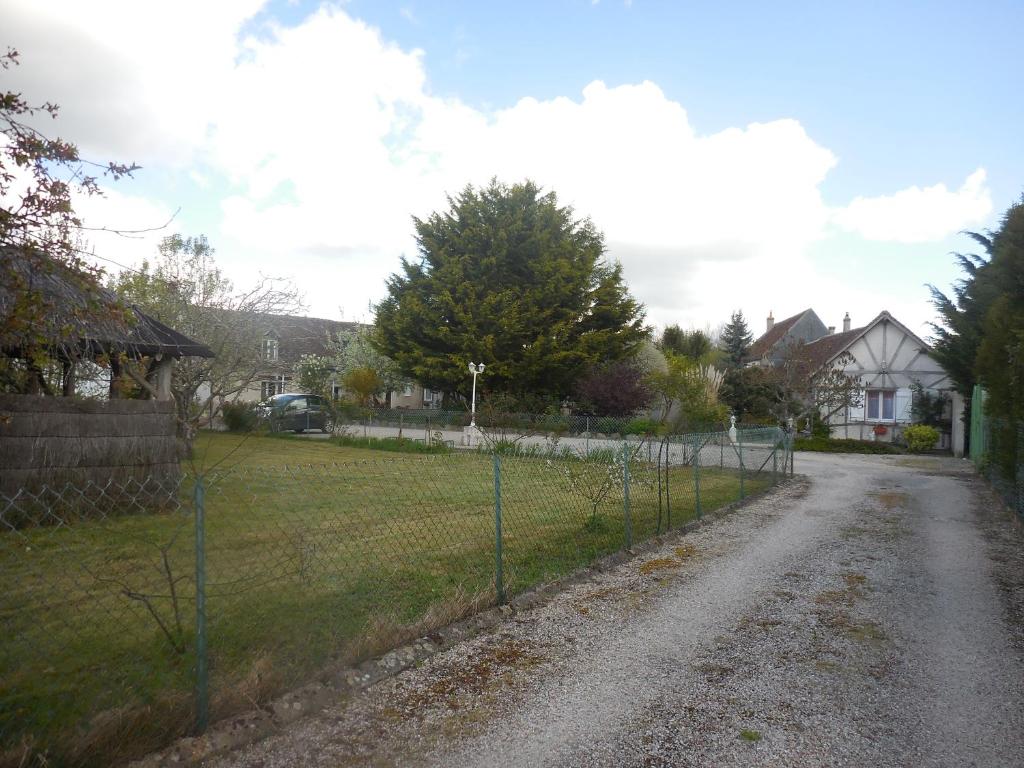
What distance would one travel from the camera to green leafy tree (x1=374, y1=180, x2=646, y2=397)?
31250 mm

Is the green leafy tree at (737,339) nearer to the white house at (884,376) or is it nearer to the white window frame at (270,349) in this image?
the white house at (884,376)

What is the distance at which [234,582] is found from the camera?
440 cm

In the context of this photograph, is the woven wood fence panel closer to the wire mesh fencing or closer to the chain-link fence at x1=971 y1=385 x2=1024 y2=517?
the wire mesh fencing

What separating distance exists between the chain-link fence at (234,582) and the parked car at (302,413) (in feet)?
47.7

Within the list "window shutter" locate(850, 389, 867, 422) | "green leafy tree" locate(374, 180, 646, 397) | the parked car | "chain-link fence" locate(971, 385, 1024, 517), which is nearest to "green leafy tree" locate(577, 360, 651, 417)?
"green leafy tree" locate(374, 180, 646, 397)

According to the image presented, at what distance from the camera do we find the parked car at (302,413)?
24.6m

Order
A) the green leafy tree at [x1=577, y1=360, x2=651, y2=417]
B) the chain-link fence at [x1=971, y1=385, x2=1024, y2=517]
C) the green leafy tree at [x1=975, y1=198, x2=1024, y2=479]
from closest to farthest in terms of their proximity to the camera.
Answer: the green leafy tree at [x1=975, y1=198, x2=1024, y2=479] → the chain-link fence at [x1=971, y1=385, x2=1024, y2=517] → the green leafy tree at [x1=577, y1=360, x2=651, y2=417]

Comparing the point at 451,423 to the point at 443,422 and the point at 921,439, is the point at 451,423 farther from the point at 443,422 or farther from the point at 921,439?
the point at 921,439

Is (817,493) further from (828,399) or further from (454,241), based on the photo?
(454,241)

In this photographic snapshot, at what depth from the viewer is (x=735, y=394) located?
109ft

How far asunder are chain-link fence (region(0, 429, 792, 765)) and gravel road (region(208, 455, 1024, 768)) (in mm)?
418

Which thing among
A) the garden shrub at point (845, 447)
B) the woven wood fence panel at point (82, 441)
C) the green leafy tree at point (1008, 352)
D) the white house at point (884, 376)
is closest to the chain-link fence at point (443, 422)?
the garden shrub at point (845, 447)

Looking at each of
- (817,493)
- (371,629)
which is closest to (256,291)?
(817,493)

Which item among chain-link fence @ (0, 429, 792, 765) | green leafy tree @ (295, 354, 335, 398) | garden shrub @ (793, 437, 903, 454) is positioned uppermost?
green leafy tree @ (295, 354, 335, 398)
